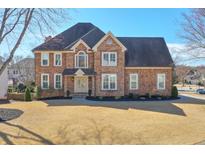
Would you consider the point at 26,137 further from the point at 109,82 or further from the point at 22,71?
the point at 22,71

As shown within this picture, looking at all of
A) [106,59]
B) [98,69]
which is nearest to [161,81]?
[106,59]

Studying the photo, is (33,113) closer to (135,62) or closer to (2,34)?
(2,34)

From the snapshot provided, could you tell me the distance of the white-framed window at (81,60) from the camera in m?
23.0

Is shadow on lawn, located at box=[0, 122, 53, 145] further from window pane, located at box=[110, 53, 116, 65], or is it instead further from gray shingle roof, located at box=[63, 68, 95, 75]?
window pane, located at box=[110, 53, 116, 65]

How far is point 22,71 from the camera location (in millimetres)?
36625

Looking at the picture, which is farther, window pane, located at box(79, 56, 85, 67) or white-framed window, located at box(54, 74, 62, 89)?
white-framed window, located at box(54, 74, 62, 89)

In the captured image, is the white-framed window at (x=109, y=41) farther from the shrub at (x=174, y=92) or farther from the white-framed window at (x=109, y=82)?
the shrub at (x=174, y=92)

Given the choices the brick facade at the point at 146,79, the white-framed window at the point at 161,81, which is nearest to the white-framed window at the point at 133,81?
the brick facade at the point at 146,79

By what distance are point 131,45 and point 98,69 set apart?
4.20 metres

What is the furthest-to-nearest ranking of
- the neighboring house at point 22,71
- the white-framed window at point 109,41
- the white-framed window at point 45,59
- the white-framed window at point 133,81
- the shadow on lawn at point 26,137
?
the neighboring house at point 22,71, the white-framed window at point 45,59, the white-framed window at point 133,81, the white-framed window at point 109,41, the shadow on lawn at point 26,137

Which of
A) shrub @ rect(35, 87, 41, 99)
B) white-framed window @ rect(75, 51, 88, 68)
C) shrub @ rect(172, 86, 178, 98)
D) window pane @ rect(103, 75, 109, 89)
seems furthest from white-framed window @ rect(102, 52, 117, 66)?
shrub @ rect(35, 87, 41, 99)

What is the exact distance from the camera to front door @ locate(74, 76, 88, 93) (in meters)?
23.1

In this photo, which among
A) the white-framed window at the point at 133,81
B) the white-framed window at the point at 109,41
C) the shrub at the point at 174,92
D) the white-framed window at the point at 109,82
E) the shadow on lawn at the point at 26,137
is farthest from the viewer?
the white-framed window at the point at 133,81

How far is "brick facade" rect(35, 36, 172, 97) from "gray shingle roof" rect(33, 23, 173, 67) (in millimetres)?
618
